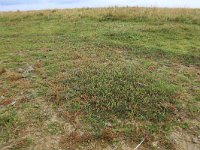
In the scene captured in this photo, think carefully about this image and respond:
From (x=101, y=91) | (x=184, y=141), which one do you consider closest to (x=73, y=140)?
(x=101, y=91)

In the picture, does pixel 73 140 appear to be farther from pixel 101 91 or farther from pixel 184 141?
pixel 184 141

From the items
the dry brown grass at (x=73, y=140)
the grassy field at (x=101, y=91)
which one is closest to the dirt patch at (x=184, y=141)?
the grassy field at (x=101, y=91)

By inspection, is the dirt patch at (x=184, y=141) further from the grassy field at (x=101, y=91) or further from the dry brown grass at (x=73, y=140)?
the dry brown grass at (x=73, y=140)

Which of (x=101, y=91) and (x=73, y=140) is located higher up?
(x=101, y=91)

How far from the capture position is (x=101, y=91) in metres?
7.77

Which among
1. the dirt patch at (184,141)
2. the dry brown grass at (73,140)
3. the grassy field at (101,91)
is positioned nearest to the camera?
the dry brown grass at (73,140)

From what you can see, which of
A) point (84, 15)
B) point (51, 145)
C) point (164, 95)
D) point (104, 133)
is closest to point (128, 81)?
point (164, 95)

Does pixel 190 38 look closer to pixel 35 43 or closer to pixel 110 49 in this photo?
pixel 110 49

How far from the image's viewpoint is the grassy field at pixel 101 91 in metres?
6.32

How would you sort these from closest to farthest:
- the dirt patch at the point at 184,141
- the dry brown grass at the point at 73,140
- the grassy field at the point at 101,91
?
the dry brown grass at the point at 73,140 < the dirt patch at the point at 184,141 < the grassy field at the point at 101,91

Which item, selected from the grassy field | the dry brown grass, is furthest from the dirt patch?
the dry brown grass

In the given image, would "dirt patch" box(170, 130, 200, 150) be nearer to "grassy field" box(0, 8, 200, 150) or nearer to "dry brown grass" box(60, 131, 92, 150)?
"grassy field" box(0, 8, 200, 150)

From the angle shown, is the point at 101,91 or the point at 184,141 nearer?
the point at 184,141

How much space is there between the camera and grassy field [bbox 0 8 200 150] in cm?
632
